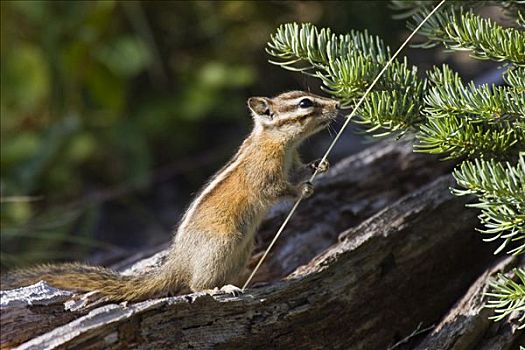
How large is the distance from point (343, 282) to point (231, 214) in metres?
0.43

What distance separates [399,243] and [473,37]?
0.74 metres

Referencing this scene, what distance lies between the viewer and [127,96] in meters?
4.94

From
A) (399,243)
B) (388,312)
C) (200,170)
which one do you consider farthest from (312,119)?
(200,170)

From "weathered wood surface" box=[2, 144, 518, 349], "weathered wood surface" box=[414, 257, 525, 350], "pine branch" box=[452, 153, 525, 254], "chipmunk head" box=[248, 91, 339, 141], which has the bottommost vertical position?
"weathered wood surface" box=[414, 257, 525, 350]

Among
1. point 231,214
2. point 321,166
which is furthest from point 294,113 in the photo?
point 231,214

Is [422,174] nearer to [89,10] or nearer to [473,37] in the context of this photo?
[473,37]

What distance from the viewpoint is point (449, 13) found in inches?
108

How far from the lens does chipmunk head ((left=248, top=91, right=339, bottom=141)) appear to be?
2867 mm

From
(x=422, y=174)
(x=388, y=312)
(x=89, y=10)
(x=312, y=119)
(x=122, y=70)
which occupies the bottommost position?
(x=388, y=312)

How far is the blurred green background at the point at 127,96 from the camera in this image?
15.0 feet

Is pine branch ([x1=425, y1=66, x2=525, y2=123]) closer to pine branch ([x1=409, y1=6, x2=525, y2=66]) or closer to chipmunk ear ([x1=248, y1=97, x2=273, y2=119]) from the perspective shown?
pine branch ([x1=409, y1=6, x2=525, y2=66])

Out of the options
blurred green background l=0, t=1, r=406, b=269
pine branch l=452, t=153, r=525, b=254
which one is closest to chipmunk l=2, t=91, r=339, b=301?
pine branch l=452, t=153, r=525, b=254

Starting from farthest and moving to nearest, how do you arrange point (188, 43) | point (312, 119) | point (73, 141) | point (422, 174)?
1. point (188, 43)
2. point (73, 141)
3. point (422, 174)
4. point (312, 119)

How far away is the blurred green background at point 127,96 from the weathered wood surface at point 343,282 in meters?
1.37
